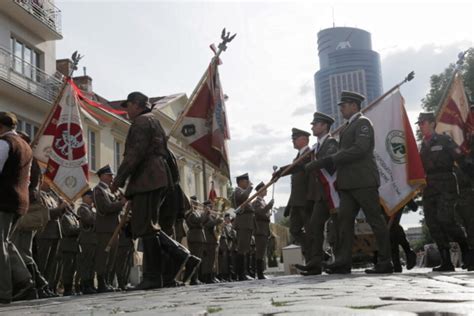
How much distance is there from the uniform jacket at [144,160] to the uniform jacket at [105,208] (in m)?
3.61

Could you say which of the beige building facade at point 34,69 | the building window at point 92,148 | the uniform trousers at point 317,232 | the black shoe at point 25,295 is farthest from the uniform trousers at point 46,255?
the building window at point 92,148

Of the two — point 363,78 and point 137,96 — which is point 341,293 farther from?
point 363,78

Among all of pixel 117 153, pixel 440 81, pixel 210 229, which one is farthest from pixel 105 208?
pixel 440 81

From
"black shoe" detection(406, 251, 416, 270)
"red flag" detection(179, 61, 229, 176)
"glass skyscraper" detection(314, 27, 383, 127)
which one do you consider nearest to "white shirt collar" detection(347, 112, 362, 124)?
"black shoe" detection(406, 251, 416, 270)

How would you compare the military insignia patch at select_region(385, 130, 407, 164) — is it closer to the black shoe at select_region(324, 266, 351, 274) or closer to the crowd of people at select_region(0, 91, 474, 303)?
the crowd of people at select_region(0, 91, 474, 303)

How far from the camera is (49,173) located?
11461mm

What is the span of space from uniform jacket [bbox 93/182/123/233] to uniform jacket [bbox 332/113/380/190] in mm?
4044

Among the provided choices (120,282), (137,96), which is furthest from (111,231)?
(137,96)

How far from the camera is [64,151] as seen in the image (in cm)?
1170

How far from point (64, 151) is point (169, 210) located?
208 inches

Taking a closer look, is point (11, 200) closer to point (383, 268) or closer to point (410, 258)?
point (383, 268)

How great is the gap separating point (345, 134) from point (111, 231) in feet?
15.0

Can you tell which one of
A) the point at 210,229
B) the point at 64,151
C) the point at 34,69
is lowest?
the point at 210,229

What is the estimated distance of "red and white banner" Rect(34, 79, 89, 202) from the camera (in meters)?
11.4
